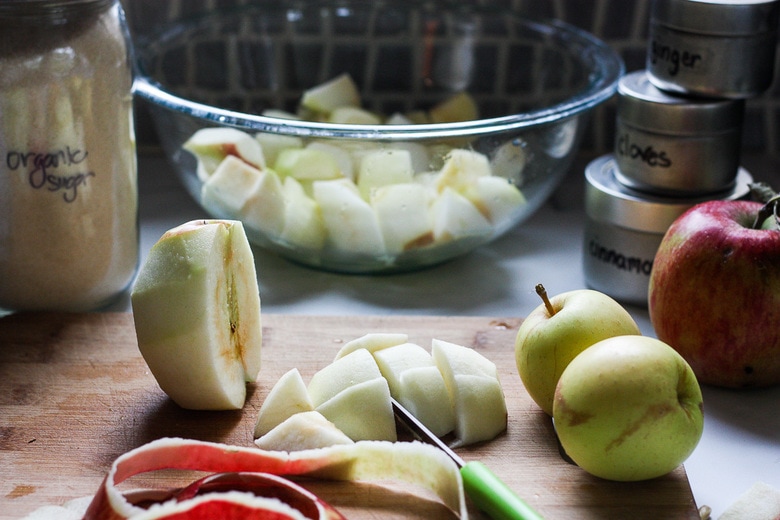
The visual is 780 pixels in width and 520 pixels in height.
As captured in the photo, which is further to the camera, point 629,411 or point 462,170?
point 462,170

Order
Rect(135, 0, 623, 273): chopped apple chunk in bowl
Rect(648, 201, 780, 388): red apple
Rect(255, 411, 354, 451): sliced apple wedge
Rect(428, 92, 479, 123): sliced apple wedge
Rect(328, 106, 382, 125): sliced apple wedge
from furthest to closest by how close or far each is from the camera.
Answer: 1. Rect(428, 92, 479, 123): sliced apple wedge
2. Rect(328, 106, 382, 125): sliced apple wedge
3. Rect(135, 0, 623, 273): chopped apple chunk in bowl
4. Rect(648, 201, 780, 388): red apple
5. Rect(255, 411, 354, 451): sliced apple wedge

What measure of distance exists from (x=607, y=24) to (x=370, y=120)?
54 centimetres

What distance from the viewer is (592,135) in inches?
71.9

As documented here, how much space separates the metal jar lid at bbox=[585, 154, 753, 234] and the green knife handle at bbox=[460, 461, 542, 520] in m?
0.52

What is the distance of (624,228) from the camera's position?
4.14 feet

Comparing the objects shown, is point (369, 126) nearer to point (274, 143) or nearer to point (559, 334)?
point (274, 143)

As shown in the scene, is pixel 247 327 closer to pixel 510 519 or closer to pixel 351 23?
pixel 510 519

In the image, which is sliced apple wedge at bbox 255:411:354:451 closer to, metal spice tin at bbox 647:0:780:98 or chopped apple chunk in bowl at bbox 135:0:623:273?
chopped apple chunk in bowl at bbox 135:0:623:273

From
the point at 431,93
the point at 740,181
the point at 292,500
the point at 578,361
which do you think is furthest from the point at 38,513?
the point at 431,93

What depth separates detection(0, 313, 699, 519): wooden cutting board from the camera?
0.89 metres

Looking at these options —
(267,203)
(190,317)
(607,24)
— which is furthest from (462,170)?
(607,24)

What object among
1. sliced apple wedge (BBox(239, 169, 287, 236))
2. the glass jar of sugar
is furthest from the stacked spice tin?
the glass jar of sugar

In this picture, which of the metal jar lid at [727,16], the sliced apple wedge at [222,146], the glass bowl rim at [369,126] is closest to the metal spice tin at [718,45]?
the metal jar lid at [727,16]

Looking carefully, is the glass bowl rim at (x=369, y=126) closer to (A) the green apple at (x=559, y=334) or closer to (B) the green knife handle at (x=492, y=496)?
(A) the green apple at (x=559, y=334)
